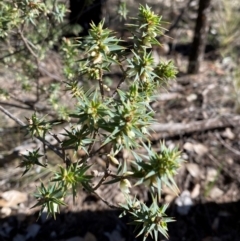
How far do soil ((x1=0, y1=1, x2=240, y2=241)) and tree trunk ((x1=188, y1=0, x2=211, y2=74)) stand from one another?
0.37 metres

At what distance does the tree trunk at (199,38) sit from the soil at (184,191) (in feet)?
1.23

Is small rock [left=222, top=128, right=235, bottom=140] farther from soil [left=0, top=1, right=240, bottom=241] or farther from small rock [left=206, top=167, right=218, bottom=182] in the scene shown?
small rock [left=206, top=167, right=218, bottom=182]

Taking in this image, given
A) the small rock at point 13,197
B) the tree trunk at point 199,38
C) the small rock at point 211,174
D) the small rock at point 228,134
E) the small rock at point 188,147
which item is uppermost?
the tree trunk at point 199,38

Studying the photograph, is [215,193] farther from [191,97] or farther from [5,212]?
[5,212]

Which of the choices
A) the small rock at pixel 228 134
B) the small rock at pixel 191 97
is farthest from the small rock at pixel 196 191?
the small rock at pixel 191 97

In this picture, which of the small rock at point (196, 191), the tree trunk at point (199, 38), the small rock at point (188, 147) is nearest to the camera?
the small rock at point (196, 191)

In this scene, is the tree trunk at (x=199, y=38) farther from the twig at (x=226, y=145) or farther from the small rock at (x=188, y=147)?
the small rock at (x=188, y=147)

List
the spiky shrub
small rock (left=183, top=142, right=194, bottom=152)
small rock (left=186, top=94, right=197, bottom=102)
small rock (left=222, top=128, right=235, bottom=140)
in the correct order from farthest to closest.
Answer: small rock (left=186, top=94, right=197, bottom=102), small rock (left=222, top=128, right=235, bottom=140), small rock (left=183, top=142, right=194, bottom=152), the spiky shrub

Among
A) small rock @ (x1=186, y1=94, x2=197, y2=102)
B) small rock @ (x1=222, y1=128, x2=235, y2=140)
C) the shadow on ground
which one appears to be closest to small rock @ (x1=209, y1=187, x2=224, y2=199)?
the shadow on ground

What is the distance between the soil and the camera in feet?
10.6

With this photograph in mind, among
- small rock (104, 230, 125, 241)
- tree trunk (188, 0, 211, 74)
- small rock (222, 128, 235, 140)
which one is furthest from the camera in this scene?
tree trunk (188, 0, 211, 74)

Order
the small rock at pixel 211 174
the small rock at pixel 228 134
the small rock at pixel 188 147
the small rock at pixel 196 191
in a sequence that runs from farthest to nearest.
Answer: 1. the small rock at pixel 228 134
2. the small rock at pixel 188 147
3. the small rock at pixel 211 174
4. the small rock at pixel 196 191

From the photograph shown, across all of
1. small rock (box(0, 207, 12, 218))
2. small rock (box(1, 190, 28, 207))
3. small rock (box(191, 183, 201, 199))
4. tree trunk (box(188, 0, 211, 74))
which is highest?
tree trunk (box(188, 0, 211, 74))

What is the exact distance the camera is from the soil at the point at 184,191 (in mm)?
3246
